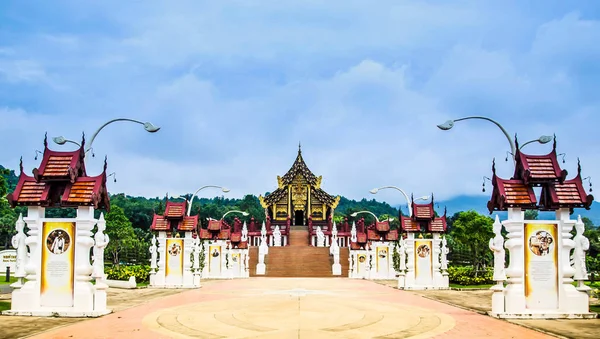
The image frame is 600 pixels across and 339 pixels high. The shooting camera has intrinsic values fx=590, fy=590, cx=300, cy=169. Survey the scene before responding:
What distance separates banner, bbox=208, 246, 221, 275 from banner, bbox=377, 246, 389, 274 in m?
12.3

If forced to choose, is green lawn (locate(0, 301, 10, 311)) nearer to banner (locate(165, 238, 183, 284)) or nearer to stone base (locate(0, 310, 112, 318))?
stone base (locate(0, 310, 112, 318))

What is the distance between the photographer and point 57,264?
16953mm

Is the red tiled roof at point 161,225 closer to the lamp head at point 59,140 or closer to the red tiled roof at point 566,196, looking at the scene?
the lamp head at point 59,140

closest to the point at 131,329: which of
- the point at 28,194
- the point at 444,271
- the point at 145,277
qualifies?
the point at 28,194

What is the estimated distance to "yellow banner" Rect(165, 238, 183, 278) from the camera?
31375 mm

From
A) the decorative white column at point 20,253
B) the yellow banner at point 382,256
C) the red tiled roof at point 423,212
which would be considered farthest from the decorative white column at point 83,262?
the yellow banner at point 382,256

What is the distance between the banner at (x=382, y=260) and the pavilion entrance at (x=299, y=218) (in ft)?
142

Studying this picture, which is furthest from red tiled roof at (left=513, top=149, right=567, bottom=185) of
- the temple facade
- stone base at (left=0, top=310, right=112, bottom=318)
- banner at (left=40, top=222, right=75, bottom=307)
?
the temple facade

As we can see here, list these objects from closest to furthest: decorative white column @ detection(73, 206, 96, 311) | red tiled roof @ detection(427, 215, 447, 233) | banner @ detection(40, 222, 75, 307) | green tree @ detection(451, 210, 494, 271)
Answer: decorative white column @ detection(73, 206, 96, 311) < banner @ detection(40, 222, 75, 307) < red tiled roof @ detection(427, 215, 447, 233) < green tree @ detection(451, 210, 494, 271)

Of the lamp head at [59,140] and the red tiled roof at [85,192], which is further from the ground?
the lamp head at [59,140]

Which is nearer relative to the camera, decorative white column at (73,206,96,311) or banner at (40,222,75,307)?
decorative white column at (73,206,96,311)

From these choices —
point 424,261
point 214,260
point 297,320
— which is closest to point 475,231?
point 214,260

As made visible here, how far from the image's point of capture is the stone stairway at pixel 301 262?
5222cm

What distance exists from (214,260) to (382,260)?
13030 millimetres
